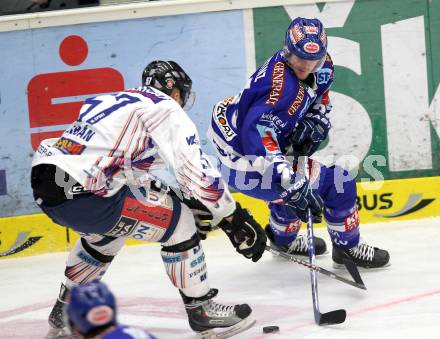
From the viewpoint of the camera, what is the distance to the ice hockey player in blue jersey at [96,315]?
197cm

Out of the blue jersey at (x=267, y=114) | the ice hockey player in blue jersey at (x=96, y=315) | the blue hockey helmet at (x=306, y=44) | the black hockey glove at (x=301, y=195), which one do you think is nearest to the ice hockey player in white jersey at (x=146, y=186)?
the black hockey glove at (x=301, y=195)

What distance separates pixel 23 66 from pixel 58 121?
360 millimetres

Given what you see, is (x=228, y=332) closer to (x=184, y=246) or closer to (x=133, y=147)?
(x=184, y=246)

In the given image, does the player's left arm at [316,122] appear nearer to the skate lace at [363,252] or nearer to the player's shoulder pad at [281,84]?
the player's shoulder pad at [281,84]

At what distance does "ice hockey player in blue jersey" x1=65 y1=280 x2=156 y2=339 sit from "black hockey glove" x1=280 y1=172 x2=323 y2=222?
2.03 m

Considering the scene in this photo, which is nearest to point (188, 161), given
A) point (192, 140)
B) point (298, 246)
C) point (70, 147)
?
point (192, 140)

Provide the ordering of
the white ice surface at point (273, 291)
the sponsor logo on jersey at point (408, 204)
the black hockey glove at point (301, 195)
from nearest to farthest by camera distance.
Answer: the white ice surface at point (273, 291) → the black hockey glove at point (301, 195) → the sponsor logo on jersey at point (408, 204)

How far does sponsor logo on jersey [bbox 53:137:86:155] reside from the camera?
3.33 metres

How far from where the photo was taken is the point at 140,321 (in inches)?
154

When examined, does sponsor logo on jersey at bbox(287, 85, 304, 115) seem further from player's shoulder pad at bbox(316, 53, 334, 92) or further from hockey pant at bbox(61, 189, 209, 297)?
hockey pant at bbox(61, 189, 209, 297)

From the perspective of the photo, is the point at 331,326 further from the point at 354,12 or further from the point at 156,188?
the point at 354,12

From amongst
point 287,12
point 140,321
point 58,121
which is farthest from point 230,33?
point 140,321

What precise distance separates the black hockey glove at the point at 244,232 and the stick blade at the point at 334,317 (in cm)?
37

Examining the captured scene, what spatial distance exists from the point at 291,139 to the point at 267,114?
32 cm
